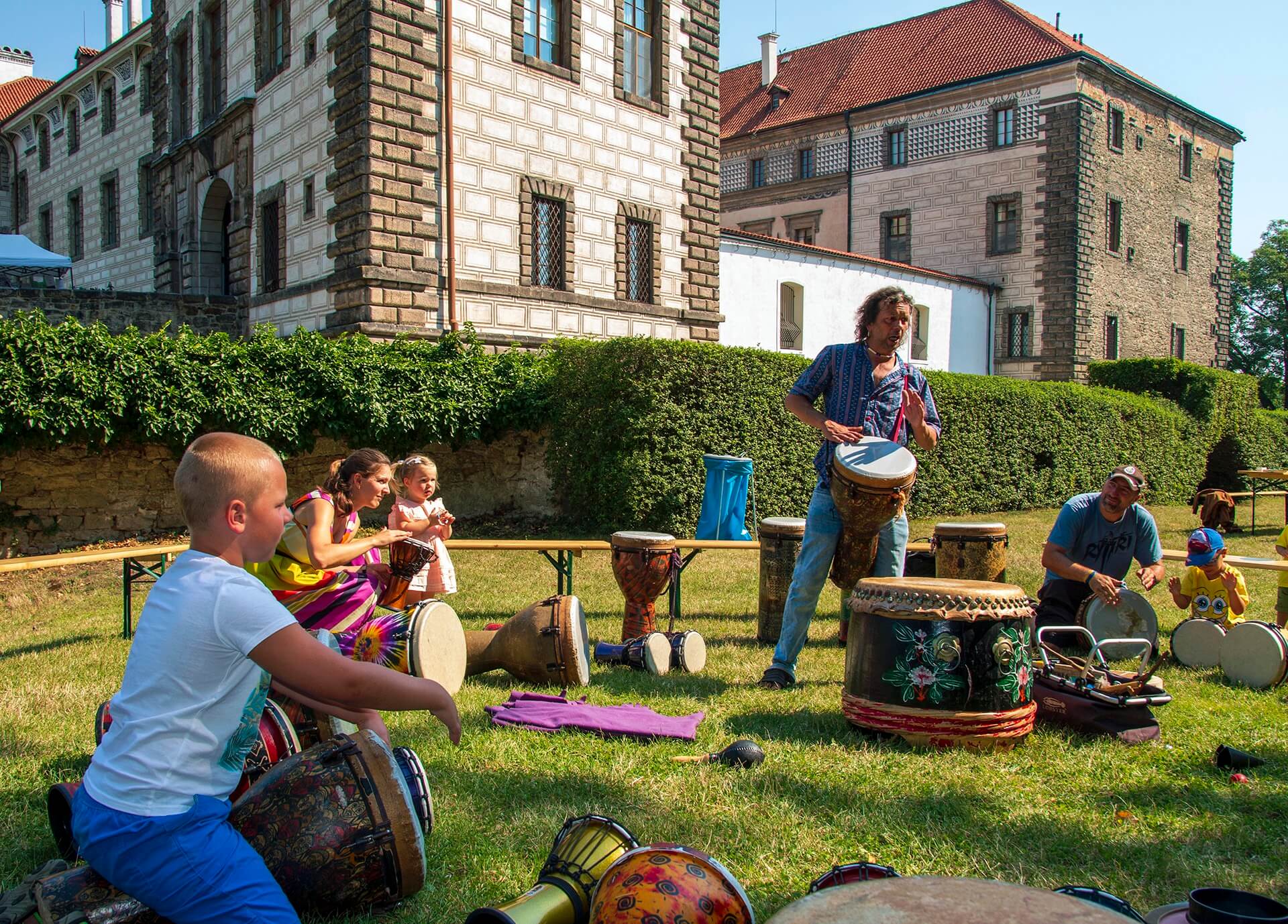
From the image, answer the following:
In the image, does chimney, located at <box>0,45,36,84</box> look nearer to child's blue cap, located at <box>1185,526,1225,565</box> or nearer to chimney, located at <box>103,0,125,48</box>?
chimney, located at <box>103,0,125,48</box>

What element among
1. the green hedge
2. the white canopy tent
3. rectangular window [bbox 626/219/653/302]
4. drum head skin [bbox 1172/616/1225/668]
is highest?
the white canopy tent

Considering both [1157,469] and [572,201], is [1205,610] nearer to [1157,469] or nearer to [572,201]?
[572,201]

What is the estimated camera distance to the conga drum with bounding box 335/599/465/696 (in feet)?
15.2

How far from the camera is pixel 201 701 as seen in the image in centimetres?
232

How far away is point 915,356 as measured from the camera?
26578 mm

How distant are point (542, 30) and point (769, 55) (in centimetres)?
2401

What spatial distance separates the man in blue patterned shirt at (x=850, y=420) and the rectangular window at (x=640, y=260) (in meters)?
11.0

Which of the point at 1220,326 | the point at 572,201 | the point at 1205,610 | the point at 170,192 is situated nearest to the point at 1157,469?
the point at 572,201

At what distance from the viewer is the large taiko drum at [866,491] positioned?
4.80 meters

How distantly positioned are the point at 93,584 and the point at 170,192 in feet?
42.3

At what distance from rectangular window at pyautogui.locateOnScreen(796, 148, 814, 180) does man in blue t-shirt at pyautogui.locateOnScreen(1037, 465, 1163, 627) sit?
2990 centimetres

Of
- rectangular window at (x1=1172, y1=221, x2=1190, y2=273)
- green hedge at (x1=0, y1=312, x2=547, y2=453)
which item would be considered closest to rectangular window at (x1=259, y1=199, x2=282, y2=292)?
green hedge at (x1=0, y1=312, x2=547, y2=453)

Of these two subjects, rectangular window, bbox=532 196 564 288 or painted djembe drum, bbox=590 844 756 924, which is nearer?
painted djembe drum, bbox=590 844 756 924

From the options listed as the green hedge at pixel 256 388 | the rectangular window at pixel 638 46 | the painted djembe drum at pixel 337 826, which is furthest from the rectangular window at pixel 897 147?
the painted djembe drum at pixel 337 826
